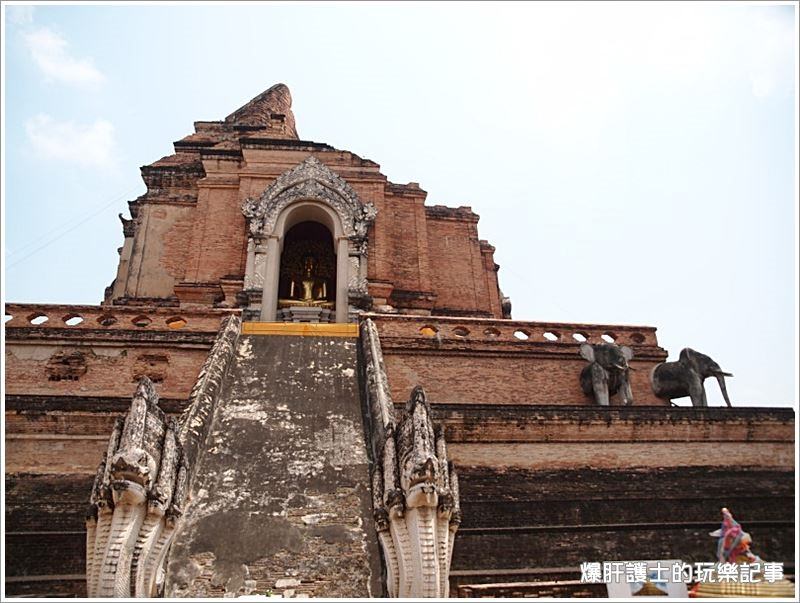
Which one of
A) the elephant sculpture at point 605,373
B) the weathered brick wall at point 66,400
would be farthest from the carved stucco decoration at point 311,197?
the elephant sculpture at point 605,373

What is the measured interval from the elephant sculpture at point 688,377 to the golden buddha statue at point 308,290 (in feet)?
31.8

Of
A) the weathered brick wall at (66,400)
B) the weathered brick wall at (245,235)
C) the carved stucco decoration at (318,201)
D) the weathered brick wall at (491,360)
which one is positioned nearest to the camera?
→ the weathered brick wall at (66,400)

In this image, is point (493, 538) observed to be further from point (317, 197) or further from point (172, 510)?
point (317, 197)

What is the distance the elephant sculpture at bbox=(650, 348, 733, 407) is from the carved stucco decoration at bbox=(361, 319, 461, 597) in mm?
8544

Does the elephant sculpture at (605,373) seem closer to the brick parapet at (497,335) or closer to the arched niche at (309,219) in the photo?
the brick parapet at (497,335)

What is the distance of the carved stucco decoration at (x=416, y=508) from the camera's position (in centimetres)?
643

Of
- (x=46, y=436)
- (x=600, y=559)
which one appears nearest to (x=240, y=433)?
(x=46, y=436)

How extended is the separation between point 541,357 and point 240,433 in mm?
7881

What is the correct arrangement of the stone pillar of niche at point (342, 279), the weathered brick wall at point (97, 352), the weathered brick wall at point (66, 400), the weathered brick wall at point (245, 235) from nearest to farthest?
the weathered brick wall at point (66, 400) < the weathered brick wall at point (97, 352) < the stone pillar of niche at point (342, 279) < the weathered brick wall at point (245, 235)

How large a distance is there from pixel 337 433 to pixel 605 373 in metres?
6.98

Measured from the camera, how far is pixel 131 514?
6387mm

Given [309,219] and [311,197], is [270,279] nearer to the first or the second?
[311,197]

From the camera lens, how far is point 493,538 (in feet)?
29.8

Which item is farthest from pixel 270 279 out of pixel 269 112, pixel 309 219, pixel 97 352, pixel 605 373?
pixel 269 112
